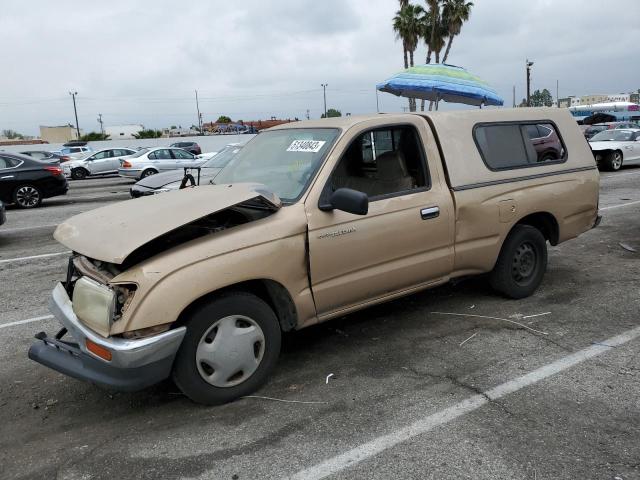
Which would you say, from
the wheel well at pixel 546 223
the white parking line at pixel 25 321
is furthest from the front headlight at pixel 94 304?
the wheel well at pixel 546 223

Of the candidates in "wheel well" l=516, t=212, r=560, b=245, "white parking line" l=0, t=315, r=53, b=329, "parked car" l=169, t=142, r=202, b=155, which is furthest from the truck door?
"parked car" l=169, t=142, r=202, b=155

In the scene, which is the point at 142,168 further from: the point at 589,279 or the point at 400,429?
the point at 400,429

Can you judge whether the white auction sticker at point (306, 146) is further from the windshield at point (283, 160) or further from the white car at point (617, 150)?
the white car at point (617, 150)

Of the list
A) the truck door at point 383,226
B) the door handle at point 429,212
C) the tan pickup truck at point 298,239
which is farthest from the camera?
the door handle at point 429,212

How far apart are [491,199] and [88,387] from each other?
354cm

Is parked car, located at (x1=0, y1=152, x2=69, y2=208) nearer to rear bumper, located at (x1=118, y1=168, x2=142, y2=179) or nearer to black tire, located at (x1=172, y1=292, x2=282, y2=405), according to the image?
rear bumper, located at (x1=118, y1=168, x2=142, y2=179)

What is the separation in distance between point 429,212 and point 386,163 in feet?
1.93

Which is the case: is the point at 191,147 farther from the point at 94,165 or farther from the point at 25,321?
the point at 25,321

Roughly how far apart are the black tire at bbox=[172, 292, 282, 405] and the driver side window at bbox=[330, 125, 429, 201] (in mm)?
1313

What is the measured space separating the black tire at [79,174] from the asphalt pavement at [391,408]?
2243 centimetres

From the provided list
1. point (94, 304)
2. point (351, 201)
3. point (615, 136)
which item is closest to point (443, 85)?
point (351, 201)

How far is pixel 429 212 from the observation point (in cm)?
434

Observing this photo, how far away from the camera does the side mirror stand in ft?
11.6

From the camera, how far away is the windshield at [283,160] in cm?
400
